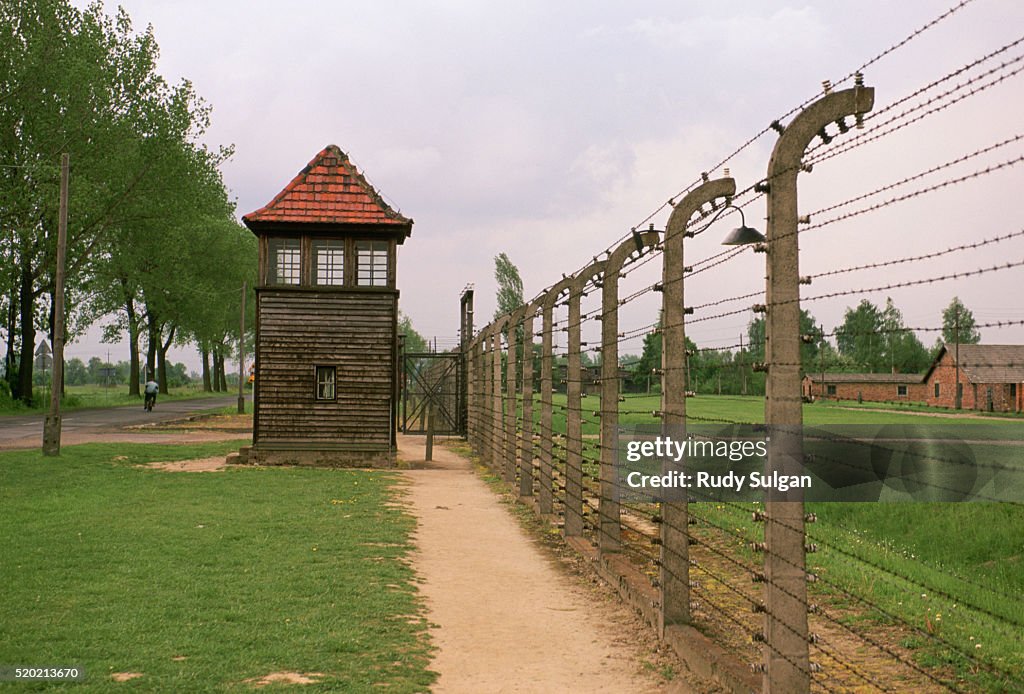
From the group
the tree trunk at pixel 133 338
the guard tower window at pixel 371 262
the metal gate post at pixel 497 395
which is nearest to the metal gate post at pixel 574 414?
the metal gate post at pixel 497 395

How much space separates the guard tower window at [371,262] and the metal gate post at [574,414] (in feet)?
35.1

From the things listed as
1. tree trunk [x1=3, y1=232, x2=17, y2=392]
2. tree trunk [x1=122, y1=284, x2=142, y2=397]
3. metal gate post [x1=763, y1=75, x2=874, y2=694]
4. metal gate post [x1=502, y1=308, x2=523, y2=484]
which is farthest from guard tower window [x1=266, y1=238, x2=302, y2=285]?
tree trunk [x1=122, y1=284, x2=142, y2=397]

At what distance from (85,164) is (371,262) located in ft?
71.5

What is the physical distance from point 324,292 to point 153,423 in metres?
17.3

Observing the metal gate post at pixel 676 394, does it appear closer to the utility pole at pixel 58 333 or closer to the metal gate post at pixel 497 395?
the metal gate post at pixel 497 395

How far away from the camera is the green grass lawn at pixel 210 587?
5.64 meters

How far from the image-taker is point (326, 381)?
19.9m

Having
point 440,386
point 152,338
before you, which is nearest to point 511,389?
point 440,386

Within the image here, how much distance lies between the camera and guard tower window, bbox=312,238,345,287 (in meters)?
20.0

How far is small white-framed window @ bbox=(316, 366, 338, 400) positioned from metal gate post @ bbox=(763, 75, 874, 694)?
1597cm

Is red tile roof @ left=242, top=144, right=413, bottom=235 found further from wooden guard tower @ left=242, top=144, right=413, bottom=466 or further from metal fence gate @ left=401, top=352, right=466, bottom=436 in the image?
metal fence gate @ left=401, top=352, right=466, bottom=436

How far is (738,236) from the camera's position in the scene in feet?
35.3

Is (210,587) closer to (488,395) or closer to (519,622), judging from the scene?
(519,622)

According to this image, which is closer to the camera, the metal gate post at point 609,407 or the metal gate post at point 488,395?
the metal gate post at point 609,407
